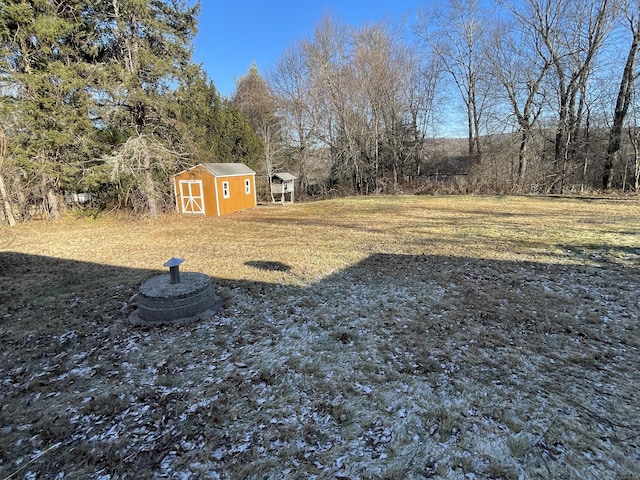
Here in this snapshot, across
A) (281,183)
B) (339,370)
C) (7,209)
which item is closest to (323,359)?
(339,370)

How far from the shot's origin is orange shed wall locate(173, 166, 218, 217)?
1563 cm

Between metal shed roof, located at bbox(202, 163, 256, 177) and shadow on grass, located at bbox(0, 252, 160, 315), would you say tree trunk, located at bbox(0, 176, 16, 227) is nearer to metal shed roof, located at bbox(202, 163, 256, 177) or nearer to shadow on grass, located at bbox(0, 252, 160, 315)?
shadow on grass, located at bbox(0, 252, 160, 315)

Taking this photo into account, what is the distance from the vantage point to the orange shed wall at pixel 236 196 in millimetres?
16234

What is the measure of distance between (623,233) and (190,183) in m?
16.1

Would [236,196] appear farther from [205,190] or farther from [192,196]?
[192,196]

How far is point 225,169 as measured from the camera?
55.6 feet

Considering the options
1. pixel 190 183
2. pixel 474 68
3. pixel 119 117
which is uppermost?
pixel 474 68

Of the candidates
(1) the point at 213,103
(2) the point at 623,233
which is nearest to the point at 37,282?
(2) the point at 623,233

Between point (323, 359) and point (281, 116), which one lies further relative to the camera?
point (281, 116)

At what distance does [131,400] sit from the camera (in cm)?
308

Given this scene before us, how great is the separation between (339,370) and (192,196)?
14509mm

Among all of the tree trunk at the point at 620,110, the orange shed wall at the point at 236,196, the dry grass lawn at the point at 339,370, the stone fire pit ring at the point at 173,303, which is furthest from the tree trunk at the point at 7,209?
the tree trunk at the point at 620,110

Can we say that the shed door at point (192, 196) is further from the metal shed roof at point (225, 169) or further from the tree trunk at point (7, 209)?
the tree trunk at point (7, 209)

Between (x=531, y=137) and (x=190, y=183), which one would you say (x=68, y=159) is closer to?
(x=190, y=183)
